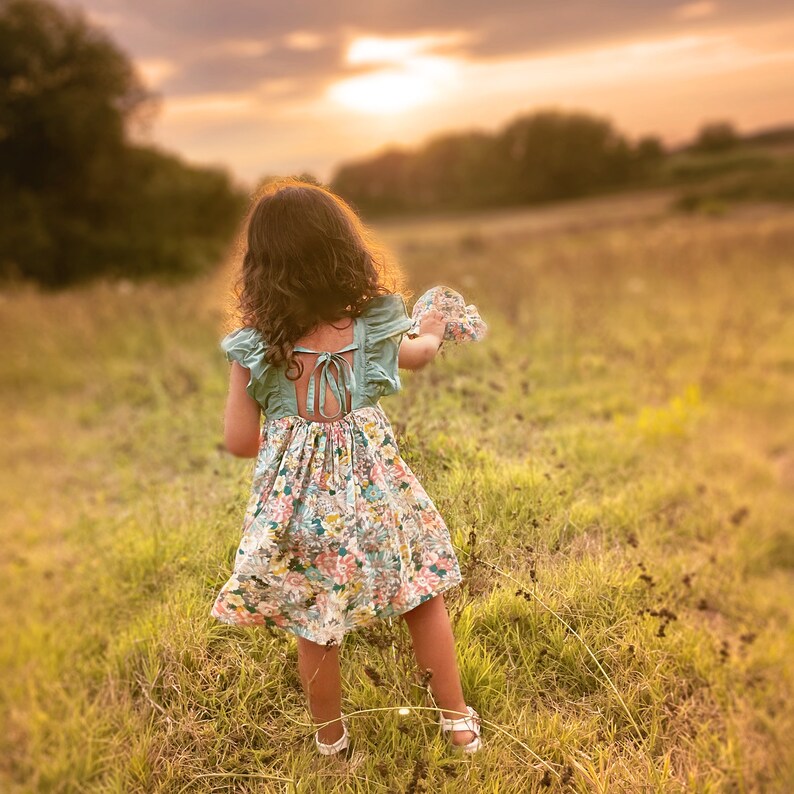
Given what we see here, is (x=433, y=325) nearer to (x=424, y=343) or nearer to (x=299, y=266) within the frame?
(x=424, y=343)

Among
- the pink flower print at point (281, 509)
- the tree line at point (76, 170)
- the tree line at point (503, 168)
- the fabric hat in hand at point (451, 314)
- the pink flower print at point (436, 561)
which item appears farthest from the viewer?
the tree line at point (503, 168)

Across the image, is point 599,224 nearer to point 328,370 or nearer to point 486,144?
point 486,144

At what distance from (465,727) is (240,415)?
1.17m

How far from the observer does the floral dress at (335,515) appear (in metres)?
2.07

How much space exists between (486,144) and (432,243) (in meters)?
7.93

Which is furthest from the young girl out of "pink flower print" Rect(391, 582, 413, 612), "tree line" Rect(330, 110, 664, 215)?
"tree line" Rect(330, 110, 664, 215)

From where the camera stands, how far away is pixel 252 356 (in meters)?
2.11

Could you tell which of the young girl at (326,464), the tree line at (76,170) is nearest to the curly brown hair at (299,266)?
the young girl at (326,464)

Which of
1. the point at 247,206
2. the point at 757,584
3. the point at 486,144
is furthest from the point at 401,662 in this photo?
the point at 486,144

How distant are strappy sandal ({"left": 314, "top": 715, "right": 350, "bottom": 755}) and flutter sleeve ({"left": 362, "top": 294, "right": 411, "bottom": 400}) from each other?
3.51 ft

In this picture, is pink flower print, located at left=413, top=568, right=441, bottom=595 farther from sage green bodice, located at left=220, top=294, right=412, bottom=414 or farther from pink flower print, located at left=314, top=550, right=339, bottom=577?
sage green bodice, located at left=220, top=294, right=412, bottom=414

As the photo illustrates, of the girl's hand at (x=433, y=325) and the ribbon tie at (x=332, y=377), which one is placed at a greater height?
the girl's hand at (x=433, y=325)

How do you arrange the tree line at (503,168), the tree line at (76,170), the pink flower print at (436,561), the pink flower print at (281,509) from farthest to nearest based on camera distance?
the tree line at (503,168)
the tree line at (76,170)
the pink flower print at (436,561)
the pink flower print at (281,509)

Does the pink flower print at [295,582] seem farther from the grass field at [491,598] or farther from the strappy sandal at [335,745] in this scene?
the strappy sandal at [335,745]
